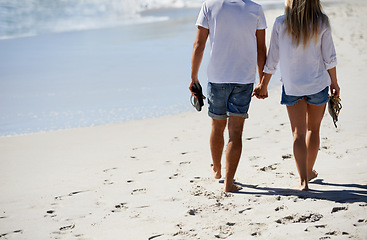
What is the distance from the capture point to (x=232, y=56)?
425 centimetres

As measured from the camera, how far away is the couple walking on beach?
402 cm

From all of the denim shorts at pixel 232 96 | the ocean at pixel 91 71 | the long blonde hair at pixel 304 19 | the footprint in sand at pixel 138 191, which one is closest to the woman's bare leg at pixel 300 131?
the denim shorts at pixel 232 96

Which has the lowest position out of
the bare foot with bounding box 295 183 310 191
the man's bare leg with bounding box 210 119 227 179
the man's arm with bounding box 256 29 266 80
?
the bare foot with bounding box 295 183 310 191

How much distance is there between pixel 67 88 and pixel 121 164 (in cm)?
447

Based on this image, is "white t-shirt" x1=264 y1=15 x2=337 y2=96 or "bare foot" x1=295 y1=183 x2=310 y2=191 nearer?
"white t-shirt" x1=264 y1=15 x2=337 y2=96

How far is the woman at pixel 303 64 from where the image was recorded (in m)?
3.98

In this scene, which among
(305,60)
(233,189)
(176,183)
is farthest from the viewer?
(176,183)

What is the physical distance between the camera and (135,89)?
369 inches

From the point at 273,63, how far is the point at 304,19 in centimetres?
46

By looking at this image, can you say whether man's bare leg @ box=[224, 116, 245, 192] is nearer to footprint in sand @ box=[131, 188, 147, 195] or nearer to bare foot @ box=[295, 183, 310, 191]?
bare foot @ box=[295, 183, 310, 191]

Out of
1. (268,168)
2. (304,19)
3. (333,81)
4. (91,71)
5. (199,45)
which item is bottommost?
(91,71)

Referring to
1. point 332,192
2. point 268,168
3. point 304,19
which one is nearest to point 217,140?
point 268,168

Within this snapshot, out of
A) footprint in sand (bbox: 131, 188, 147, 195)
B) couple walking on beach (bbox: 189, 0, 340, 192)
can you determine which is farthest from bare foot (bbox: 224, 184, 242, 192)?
footprint in sand (bbox: 131, 188, 147, 195)

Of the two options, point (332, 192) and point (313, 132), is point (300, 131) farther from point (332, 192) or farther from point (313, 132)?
point (332, 192)
